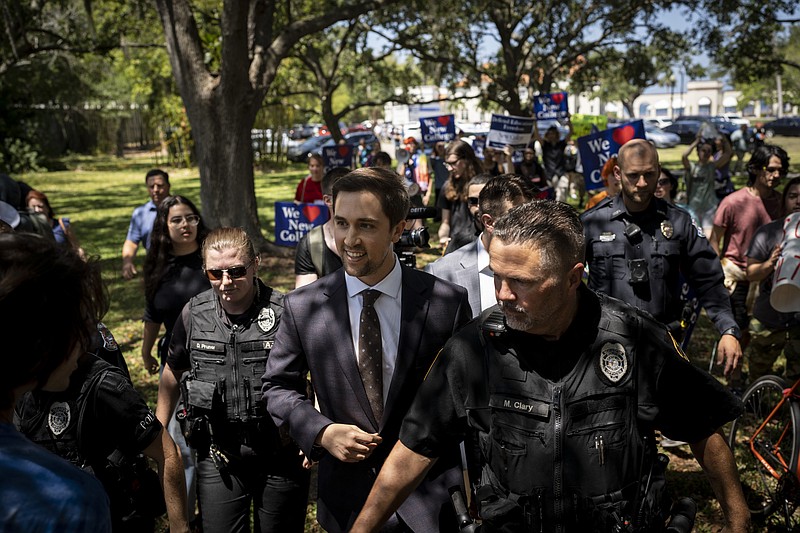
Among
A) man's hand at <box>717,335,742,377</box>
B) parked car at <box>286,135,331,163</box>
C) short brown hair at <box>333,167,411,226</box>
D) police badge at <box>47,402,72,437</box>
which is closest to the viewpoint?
police badge at <box>47,402,72,437</box>

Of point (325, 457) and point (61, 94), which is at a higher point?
point (61, 94)

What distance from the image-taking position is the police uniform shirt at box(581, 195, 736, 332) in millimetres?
4355

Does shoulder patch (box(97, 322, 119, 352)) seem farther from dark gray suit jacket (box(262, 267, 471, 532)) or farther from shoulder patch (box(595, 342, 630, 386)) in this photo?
shoulder patch (box(595, 342, 630, 386))

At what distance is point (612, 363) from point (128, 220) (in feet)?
58.6

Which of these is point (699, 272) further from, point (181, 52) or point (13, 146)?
point (13, 146)

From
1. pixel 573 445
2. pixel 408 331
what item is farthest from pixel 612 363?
pixel 408 331

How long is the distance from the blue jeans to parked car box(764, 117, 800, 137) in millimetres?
49955

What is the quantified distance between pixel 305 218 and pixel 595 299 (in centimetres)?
562

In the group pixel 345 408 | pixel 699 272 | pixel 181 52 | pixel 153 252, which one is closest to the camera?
pixel 345 408

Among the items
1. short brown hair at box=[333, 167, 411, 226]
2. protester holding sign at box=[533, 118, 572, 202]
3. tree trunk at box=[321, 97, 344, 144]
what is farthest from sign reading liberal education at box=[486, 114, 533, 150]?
short brown hair at box=[333, 167, 411, 226]

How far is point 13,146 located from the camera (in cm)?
3278

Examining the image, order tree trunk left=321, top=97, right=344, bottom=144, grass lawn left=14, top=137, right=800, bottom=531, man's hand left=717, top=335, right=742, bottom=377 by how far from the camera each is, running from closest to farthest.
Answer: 1. man's hand left=717, top=335, right=742, bottom=377
2. grass lawn left=14, top=137, right=800, bottom=531
3. tree trunk left=321, top=97, right=344, bottom=144

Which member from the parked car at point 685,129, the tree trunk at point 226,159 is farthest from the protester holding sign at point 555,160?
the parked car at point 685,129

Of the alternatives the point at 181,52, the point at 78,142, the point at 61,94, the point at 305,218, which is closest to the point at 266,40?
the point at 181,52
